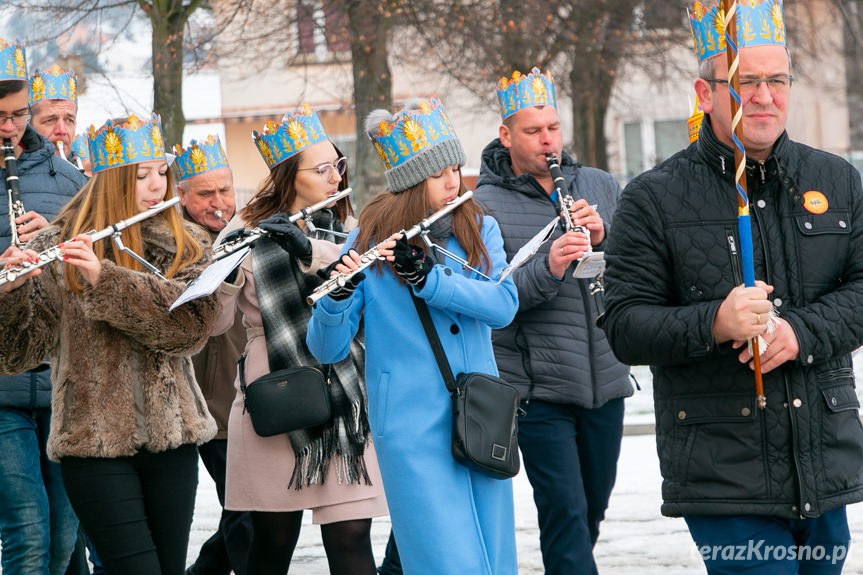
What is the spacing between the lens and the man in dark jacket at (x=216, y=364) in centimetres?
623

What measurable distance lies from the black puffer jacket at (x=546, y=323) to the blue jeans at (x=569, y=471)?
0.10 meters

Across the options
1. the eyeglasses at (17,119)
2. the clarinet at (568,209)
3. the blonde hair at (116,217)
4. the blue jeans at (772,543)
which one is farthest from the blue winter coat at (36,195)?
the blue jeans at (772,543)

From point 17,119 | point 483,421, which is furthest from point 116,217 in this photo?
point 483,421

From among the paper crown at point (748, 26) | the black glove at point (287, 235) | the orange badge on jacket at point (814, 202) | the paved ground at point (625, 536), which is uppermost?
the paper crown at point (748, 26)

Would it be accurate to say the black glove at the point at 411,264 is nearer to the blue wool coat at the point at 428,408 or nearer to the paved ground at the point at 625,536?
the blue wool coat at the point at 428,408

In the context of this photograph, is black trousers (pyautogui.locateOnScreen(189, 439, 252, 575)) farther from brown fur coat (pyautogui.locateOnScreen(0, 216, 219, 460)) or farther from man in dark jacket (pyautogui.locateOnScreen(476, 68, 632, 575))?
man in dark jacket (pyautogui.locateOnScreen(476, 68, 632, 575))

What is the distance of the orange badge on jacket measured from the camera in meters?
3.61

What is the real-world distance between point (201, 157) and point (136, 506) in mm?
2676

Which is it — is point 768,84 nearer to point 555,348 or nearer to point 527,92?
point 555,348

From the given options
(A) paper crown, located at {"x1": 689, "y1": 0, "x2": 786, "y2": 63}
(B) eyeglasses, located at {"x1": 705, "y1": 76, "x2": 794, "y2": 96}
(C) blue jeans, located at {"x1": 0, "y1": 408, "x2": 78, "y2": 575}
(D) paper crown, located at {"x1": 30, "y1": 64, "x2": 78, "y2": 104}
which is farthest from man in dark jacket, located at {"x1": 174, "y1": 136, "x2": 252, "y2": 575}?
(B) eyeglasses, located at {"x1": 705, "y1": 76, "x2": 794, "y2": 96}

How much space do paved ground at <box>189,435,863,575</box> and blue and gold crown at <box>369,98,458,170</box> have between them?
2753 mm

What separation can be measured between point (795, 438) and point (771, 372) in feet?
0.60

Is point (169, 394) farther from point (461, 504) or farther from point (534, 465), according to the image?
point (534, 465)

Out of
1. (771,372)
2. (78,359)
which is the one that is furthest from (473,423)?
(78,359)
